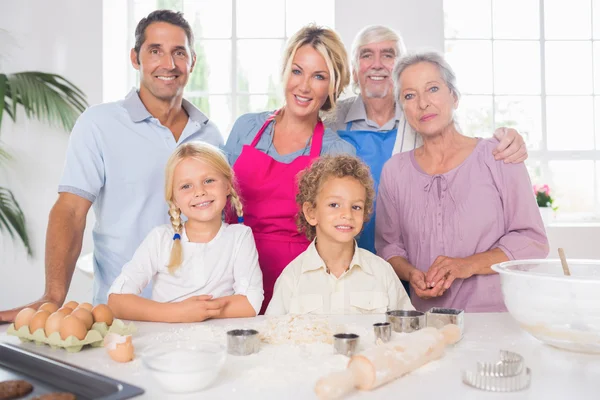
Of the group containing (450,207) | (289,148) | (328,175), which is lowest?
(450,207)

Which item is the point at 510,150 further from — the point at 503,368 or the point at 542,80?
the point at 542,80

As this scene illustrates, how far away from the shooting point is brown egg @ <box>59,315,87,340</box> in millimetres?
1116

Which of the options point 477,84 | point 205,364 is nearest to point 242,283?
point 205,364

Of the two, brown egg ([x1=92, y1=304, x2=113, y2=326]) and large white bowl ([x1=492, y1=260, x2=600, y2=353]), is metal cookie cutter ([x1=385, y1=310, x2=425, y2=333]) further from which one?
brown egg ([x1=92, y1=304, x2=113, y2=326])

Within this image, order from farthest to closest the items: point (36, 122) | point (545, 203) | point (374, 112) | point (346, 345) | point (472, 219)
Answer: point (545, 203) < point (36, 122) < point (374, 112) < point (472, 219) < point (346, 345)

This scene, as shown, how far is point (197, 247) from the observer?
6.03ft

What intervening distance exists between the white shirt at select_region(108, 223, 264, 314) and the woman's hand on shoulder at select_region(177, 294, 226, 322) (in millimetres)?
291

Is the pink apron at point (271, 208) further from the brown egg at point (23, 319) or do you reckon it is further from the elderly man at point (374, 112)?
the brown egg at point (23, 319)

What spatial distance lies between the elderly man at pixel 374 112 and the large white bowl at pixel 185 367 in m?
1.41

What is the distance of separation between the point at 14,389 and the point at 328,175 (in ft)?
3.94

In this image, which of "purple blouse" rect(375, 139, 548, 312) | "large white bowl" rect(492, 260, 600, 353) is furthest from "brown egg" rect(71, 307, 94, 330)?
"purple blouse" rect(375, 139, 548, 312)

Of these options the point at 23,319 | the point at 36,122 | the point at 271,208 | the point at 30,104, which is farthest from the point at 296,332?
the point at 36,122

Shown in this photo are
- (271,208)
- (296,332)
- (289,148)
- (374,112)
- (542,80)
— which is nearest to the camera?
(296,332)

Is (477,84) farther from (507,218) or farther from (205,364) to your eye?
(205,364)
